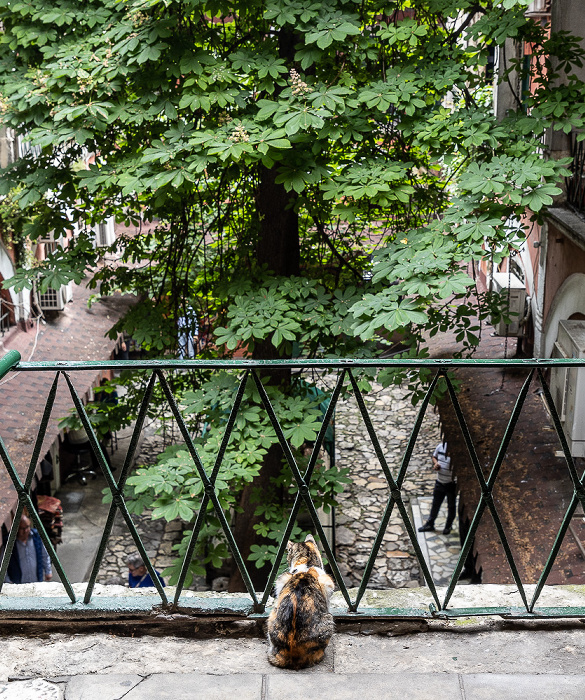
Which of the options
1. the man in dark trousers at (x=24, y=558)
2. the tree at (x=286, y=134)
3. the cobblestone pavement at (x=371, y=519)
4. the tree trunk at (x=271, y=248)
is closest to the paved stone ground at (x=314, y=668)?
the tree at (x=286, y=134)

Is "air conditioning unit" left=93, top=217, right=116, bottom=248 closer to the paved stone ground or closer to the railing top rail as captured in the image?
the railing top rail

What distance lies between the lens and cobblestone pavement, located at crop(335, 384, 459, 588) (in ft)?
36.9

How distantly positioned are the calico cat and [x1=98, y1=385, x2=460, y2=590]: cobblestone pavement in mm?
6632

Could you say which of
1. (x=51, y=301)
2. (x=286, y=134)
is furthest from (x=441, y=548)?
(x=51, y=301)

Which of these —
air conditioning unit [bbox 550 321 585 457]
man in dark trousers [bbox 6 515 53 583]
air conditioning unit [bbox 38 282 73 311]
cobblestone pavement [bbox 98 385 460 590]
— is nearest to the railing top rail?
air conditioning unit [bbox 550 321 585 457]

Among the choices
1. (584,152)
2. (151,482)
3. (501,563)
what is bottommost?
(501,563)

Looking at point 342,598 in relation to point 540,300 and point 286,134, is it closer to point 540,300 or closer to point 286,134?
point 286,134

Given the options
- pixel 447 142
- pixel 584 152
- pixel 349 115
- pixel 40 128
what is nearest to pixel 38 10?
pixel 40 128

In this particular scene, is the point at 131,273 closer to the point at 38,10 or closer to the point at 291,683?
the point at 38,10

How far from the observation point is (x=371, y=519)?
1260 cm

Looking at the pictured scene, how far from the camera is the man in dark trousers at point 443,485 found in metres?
11.0

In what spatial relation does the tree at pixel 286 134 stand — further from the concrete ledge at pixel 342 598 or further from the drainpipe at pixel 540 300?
the drainpipe at pixel 540 300

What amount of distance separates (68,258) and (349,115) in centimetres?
314

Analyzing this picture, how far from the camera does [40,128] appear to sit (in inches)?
259
